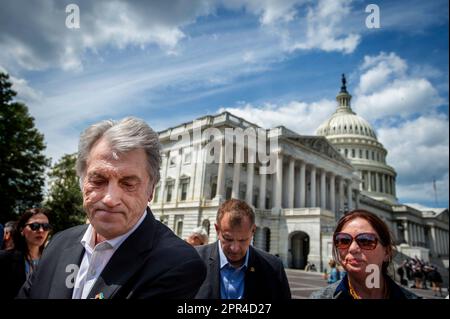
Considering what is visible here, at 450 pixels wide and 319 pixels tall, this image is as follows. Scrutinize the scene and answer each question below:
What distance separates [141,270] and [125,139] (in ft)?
2.64

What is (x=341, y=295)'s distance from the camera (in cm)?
269

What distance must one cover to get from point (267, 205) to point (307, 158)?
28.8 ft

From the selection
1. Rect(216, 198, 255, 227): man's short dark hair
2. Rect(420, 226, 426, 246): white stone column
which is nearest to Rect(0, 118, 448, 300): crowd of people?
Rect(216, 198, 255, 227): man's short dark hair

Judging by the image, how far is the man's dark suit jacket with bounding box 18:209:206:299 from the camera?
1.84 metres

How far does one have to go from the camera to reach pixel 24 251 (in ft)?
13.0

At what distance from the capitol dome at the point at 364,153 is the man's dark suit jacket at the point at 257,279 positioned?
8183 centimetres

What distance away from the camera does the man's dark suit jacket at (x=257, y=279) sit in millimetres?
3529

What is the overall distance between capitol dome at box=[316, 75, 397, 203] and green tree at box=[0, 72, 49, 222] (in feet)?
238

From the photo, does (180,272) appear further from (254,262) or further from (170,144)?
(170,144)

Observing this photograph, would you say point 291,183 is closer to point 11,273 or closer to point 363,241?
point 363,241

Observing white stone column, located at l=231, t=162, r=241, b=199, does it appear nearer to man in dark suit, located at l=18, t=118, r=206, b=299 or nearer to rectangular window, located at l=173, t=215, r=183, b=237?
rectangular window, located at l=173, t=215, r=183, b=237

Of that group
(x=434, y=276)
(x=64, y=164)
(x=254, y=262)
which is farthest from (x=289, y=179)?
(x=254, y=262)

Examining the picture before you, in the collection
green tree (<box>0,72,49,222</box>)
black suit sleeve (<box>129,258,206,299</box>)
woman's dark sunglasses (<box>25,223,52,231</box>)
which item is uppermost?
green tree (<box>0,72,49,222</box>)

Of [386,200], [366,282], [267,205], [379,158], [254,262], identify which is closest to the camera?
[366,282]
